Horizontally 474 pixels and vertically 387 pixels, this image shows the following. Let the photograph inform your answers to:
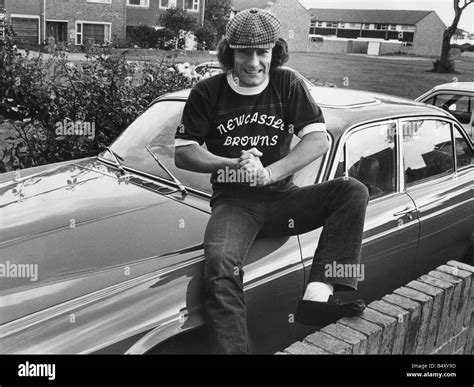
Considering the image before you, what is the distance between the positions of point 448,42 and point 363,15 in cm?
148

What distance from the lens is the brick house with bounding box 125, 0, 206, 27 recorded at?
A: 1215 cm

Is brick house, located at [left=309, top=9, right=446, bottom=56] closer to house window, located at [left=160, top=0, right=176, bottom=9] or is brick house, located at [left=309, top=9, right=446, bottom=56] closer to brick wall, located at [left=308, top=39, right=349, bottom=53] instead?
brick wall, located at [left=308, top=39, right=349, bottom=53]

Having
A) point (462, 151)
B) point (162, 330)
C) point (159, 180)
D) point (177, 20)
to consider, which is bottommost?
point (162, 330)

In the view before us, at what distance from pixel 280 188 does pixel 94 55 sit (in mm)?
2915

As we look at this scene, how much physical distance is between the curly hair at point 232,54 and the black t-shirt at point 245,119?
60mm

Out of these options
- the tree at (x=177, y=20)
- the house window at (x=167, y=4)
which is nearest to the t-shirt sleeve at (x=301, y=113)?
the tree at (x=177, y=20)

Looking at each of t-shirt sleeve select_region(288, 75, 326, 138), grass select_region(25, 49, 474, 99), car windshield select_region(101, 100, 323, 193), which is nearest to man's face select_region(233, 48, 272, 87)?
t-shirt sleeve select_region(288, 75, 326, 138)

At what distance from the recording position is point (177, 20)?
12.0m

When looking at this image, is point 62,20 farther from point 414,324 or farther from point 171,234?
point 414,324

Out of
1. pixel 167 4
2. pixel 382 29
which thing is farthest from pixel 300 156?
pixel 167 4

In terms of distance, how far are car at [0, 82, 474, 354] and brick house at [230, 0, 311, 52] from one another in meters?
1.33

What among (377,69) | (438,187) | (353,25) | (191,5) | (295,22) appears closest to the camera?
(438,187)

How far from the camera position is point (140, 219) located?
2373mm

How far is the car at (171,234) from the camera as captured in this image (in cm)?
183
